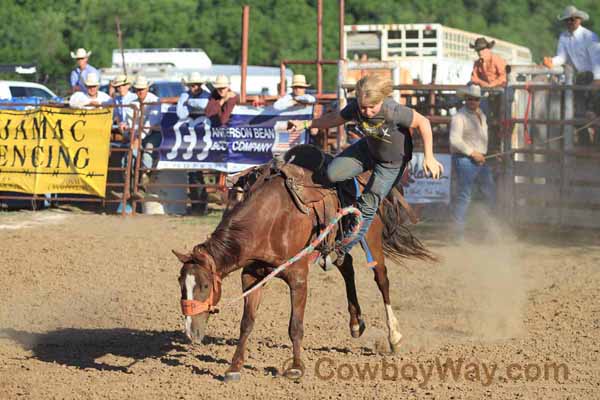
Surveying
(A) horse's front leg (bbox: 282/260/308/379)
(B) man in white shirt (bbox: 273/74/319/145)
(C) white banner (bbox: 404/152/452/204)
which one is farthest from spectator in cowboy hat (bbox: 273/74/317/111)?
(A) horse's front leg (bbox: 282/260/308/379)

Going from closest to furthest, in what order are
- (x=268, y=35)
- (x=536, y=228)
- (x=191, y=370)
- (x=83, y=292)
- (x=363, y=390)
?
(x=363, y=390) → (x=191, y=370) → (x=83, y=292) → (x=536, y=228) → (x=268, y=35)

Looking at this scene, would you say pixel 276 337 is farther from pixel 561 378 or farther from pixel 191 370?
pixel 561 378

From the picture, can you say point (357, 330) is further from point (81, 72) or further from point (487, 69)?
point (81, 72)

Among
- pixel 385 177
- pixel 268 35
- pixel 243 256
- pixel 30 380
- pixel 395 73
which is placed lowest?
pixel 30 380

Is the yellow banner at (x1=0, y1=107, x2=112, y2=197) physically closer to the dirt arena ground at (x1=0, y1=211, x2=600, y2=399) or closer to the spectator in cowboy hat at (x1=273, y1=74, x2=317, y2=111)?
the dirt arena ground at (x1=0, y1=211, x2=600, y2=399)

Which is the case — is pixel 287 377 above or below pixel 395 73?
below

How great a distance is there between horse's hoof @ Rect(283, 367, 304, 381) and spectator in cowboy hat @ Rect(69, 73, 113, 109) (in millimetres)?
8891

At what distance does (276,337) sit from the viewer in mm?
7602

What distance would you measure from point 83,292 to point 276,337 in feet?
8.22

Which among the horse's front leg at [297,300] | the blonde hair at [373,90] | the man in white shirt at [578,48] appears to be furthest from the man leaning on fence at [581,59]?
the horse's front leg at [297,300]

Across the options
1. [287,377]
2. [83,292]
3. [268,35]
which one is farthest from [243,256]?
[268,35]

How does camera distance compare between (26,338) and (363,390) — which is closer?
(363,390)

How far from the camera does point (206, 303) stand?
6020 mm

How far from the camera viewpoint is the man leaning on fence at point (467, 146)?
1175cm
